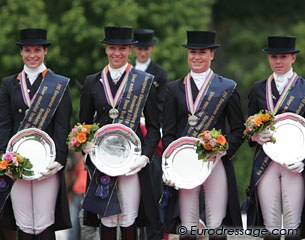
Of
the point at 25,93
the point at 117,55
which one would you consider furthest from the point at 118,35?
the point at 25,93

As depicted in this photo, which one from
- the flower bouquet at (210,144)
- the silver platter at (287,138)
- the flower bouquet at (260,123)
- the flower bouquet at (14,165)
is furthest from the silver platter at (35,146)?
the silver platter at (287,138)

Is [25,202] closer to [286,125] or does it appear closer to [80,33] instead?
[286,125]

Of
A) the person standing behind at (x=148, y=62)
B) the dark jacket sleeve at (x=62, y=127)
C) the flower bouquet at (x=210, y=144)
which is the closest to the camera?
the flower bouquet at (x=210, y=144)

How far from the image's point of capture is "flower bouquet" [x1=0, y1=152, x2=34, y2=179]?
10.6 metres

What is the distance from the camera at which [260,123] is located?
10.6 metres

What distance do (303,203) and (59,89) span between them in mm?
2653

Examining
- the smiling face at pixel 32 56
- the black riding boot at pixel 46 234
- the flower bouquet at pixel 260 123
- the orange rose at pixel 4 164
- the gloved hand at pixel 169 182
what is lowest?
the black riding boot at pixel 46 234

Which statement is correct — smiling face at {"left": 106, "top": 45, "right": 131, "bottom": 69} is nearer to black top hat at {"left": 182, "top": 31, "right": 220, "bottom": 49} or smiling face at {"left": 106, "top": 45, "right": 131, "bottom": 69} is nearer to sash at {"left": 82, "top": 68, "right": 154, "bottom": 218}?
sash at {"left": 82, "top": 68, "right": 154, "bottom": 218}

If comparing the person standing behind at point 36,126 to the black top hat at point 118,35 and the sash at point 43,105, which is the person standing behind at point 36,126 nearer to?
the sash at point 43,105

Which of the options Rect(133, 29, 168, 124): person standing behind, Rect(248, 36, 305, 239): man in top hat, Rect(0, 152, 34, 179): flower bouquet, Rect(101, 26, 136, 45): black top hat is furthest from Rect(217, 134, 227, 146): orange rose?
Rect(133, 29, 168, 124): person standing behind

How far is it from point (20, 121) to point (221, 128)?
1.99 meters

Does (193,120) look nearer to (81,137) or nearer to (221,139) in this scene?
(221,139)

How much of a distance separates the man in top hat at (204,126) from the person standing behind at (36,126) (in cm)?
102

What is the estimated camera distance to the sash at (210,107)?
10852 mm
